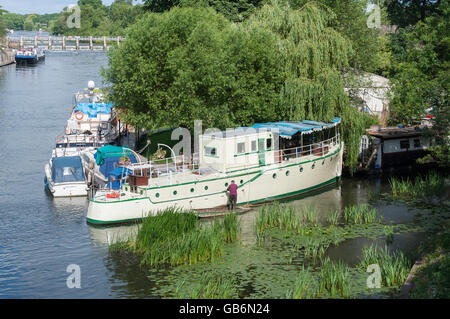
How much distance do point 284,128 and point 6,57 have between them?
4952 inches

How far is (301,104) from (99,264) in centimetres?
1994

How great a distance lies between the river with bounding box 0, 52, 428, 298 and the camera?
77.0 ft

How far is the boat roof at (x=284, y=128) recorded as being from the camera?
35.4m

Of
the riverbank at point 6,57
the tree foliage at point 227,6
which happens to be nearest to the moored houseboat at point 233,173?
the tree foliage at point 227,6

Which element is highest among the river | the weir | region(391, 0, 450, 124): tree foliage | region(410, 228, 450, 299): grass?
the weir

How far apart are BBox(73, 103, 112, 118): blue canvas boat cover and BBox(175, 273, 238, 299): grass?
35.5m

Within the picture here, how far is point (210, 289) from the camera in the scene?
2091cm

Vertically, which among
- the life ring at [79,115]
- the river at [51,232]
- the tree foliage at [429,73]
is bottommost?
the river at [51,232]

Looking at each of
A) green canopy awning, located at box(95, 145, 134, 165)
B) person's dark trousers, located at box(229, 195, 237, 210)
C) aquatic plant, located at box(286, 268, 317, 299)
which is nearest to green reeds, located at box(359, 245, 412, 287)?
aquatic plant, located at box(286, 268, 317, 299)

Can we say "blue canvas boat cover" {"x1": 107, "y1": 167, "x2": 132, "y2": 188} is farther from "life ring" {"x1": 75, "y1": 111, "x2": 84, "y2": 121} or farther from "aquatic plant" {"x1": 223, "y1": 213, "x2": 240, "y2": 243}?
"life ring" {"x1": 75, "y1": 111, "x2": 84, "y2": 121}

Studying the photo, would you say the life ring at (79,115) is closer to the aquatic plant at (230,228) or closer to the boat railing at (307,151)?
the boat railing at (307,151)

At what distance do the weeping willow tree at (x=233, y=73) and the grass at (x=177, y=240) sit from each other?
12.8 metres

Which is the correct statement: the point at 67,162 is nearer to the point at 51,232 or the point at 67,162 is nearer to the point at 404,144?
the point at 51,232
